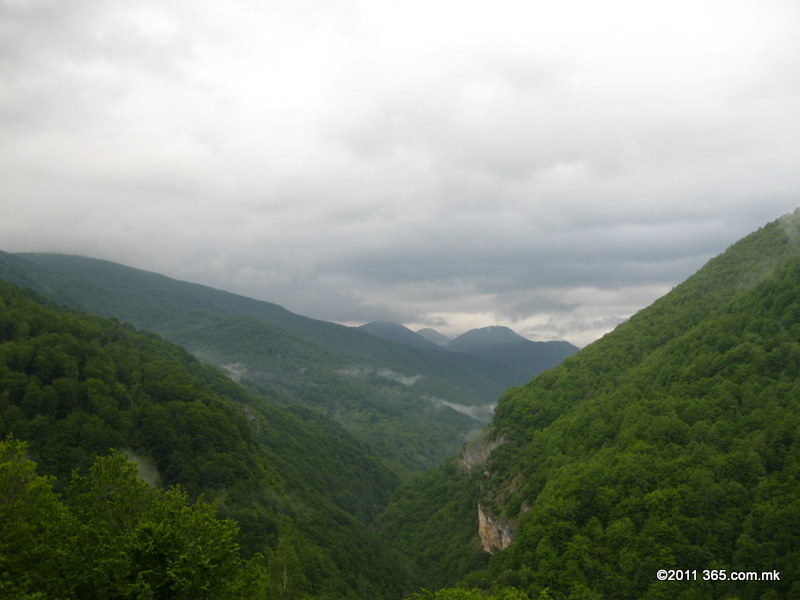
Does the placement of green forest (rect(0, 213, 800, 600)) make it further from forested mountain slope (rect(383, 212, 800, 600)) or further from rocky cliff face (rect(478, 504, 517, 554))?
rocky cliff face (rect(478, 504, 517, 554))

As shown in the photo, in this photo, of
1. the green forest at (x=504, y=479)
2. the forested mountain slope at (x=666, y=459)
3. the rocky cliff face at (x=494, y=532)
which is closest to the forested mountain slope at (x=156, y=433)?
the green forest at (x=504, y=479)

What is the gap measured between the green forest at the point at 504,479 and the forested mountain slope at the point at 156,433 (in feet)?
1.54

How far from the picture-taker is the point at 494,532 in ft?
358

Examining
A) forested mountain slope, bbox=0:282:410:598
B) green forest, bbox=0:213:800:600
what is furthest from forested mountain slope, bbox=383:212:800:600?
forested mountain slope, bbox=0:282:410:598

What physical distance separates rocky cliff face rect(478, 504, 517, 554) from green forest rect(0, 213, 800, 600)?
2.04 feet

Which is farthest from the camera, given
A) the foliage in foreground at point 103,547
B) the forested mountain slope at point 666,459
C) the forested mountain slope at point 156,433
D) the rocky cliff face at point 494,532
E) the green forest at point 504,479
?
the rocky cliff face at point 494,532

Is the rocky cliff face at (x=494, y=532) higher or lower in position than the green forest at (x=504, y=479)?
lower

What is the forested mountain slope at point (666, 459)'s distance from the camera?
67000 mm

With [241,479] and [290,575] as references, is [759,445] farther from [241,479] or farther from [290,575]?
[241,479]

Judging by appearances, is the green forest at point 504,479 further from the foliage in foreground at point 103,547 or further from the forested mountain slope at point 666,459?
the forested mountain slope at point 666,459

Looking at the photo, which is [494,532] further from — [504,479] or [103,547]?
[103,547]

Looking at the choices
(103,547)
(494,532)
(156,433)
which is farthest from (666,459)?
(156,433)

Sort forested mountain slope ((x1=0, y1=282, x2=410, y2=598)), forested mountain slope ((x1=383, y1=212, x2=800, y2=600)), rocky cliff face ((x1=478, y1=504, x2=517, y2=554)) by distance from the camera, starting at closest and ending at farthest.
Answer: forested mountain slope ((x1=383, y1=212, x2=800, y2=600))
forested mountain slope ((x1=0, y1=282, x2=410, y2=598))
rocky cliff face ((x1=478, y1=504, x2=517, y2=554))

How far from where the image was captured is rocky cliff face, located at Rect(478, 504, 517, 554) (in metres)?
101
